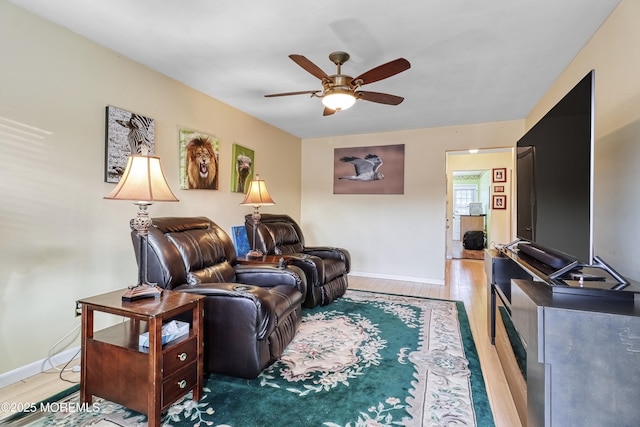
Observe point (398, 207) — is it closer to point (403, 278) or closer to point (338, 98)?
point (403, 278)

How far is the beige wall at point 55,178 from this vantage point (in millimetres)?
2020

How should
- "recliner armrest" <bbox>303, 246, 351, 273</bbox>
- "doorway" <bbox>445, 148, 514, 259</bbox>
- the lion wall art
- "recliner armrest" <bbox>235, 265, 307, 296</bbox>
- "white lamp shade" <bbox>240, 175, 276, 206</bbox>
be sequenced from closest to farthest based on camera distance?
"recliner armrest" <bbox>235, 265, 307, 296</bbox> < the lion wall art < "white lamp shade" <bbox>240, 175, 276, 206</bbox> < "recliner armrest" <bbox>303, 246, 351, 273</bbox> < "doorway" <bbox>445, 148, 514, 259</bbox>

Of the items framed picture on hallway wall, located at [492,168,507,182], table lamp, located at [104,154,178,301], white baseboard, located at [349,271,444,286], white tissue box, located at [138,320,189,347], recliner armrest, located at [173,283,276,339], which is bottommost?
white baseboard, located at [349,271,444,286]

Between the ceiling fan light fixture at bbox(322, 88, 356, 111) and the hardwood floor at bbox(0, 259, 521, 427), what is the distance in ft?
7.51

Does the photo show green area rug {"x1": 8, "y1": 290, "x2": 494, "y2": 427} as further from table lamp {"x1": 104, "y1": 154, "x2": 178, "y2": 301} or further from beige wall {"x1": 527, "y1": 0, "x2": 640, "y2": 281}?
beige wall {"x1": 527, "y1": 0, "x2": 640, "y2": 281}

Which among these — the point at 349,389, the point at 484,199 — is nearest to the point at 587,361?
the point at 349,389

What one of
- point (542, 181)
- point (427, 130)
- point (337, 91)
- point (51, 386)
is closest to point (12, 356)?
point (51, 386)

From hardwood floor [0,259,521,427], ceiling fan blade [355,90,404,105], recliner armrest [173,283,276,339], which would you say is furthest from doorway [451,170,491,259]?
recliner armrest [173,283,276,339]

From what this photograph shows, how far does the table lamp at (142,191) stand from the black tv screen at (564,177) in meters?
2.12

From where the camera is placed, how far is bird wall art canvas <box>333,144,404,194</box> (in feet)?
17.0

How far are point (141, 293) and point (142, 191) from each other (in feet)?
1.92

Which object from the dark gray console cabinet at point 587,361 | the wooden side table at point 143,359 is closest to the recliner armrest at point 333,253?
the wooden side table at point 143,359

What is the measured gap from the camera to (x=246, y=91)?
346 centimetres

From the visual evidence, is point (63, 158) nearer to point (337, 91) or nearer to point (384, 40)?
point (337, 91)
